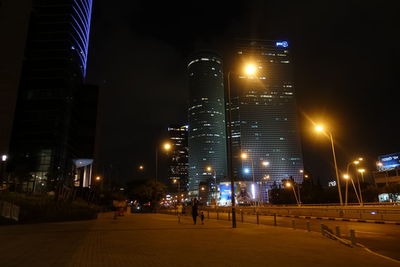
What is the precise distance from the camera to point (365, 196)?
70.4 metres

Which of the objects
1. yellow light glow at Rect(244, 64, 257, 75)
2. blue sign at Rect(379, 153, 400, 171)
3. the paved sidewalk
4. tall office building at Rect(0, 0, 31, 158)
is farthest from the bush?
blue sign at Rect(379, 153, 400, 171)

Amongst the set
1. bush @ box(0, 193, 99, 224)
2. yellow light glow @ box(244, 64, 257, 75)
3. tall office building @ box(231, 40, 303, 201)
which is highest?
tall office building @ box(231, 40, 303, 201)

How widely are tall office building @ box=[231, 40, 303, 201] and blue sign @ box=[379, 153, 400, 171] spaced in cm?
6142

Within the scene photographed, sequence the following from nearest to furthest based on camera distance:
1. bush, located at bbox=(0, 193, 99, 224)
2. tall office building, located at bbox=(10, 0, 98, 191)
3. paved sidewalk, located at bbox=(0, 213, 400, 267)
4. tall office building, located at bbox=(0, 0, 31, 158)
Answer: paved sidewalk, located at bbox=(0, 213, 400, 267) → bush, located at bbox=(0, 193, 99, 224) → tall office building, located at bbox=(0, 0, 31, 158) → tall office building, located at bbox=(10, 0, 98, 191)

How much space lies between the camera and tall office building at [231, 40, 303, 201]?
17700 centimetres

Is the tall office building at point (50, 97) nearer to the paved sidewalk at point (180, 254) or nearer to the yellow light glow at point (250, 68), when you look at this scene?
the yellow light glow at point (250, 68)

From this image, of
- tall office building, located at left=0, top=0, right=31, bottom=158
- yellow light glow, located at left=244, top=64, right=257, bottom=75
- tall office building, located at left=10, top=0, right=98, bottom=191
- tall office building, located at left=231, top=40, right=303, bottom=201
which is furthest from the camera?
tall office building, located at left=231, top=40, right=303, bottom=201

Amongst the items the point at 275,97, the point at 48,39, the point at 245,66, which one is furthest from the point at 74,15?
the point at 275,97

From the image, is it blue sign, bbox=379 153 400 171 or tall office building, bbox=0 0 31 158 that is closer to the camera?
tall office building, bbox=0 0 31 158

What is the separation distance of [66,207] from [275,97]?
16838cm

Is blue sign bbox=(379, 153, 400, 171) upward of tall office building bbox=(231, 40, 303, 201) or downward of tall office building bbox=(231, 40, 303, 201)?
downward

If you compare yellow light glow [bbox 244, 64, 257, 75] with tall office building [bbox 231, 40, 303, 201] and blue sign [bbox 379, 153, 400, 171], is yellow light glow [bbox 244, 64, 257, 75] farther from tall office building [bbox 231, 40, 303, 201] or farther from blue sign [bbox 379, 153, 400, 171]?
tall office building [bbox 231, 40, 303, 201]

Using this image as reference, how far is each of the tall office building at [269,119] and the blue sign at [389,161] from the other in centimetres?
6142

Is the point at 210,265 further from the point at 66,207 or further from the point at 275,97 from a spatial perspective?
the point at 275,97
